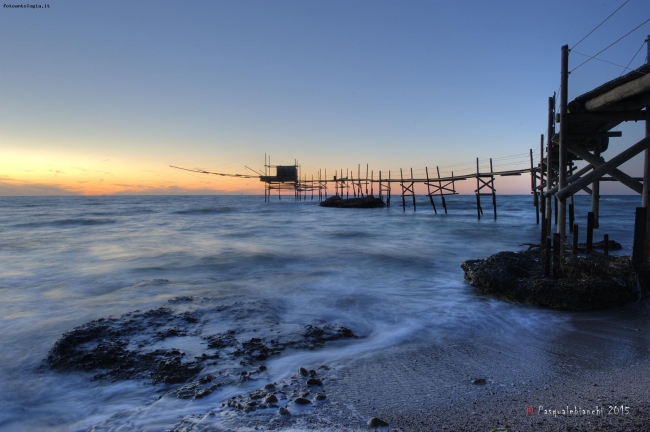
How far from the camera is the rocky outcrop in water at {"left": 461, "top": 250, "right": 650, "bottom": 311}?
18.1ft

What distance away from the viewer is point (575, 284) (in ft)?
18.8

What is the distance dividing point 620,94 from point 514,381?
465cm

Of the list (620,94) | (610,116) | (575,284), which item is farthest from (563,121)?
(575,284)

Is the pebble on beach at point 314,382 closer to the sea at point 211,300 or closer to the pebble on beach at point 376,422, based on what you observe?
the sea at point 211,300

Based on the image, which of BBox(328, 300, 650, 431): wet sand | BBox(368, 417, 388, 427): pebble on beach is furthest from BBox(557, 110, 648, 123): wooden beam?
BBox(368, 417, 388, 427): pebble on beach

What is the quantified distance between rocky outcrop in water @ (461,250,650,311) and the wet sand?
598mm

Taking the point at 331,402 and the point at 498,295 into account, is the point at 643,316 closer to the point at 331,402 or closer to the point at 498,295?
→ the point at 498,295

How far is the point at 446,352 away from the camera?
4.35 metres

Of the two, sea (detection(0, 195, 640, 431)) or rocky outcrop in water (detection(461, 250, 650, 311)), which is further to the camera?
rocky outcrop in water (detection(461, 250, 650, 311))

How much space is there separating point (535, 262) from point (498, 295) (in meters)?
1.37

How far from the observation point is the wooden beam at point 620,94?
16.7 ft

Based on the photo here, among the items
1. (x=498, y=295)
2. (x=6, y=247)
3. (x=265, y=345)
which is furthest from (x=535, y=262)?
(x=6, y=247)

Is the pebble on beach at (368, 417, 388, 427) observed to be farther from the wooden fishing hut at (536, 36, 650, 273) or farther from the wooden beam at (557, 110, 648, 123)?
the wooden beam at (557, 110, 648, 123)

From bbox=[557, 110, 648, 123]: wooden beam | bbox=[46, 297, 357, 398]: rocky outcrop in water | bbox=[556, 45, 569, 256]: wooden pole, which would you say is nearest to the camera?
bbox=[46, 297, 357, 398]: rocky outcrop in water
